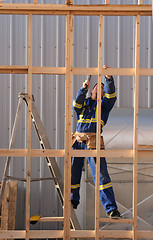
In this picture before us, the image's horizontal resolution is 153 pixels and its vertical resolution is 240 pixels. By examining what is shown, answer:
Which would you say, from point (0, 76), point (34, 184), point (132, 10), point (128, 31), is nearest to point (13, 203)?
point (34, 184)

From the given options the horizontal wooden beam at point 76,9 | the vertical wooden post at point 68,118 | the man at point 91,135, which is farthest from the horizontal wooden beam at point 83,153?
the horizontal wooden beam at point 76,9

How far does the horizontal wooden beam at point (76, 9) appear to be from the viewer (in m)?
5.66

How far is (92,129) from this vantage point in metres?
6.40

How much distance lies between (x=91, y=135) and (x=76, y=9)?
5.94 ft

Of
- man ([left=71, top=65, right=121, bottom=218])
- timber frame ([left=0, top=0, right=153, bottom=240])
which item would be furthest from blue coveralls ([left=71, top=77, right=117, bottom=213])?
timber frame ([left=0, top=0, right=153, bottom=240])

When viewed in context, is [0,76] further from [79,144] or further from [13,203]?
[79,144]

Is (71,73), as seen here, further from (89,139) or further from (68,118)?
(89,139)

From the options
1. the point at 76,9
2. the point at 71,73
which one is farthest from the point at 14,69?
the point at 76,9

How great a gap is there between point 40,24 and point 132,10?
13.0ft

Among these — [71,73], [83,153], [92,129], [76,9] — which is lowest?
[83,153]

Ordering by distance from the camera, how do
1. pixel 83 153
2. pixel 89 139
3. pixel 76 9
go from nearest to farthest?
1. pixel 76 9
2. pixel 83 153
3. pixel 89 139

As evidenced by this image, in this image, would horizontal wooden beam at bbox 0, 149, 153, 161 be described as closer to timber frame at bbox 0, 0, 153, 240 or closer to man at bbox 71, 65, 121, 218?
timber frame at bbox 0, 0, 153, 240

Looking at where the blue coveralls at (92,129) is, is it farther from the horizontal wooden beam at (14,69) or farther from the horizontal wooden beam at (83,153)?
the horizontal wooden beam at (14,69)

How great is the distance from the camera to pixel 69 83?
5766 mm
